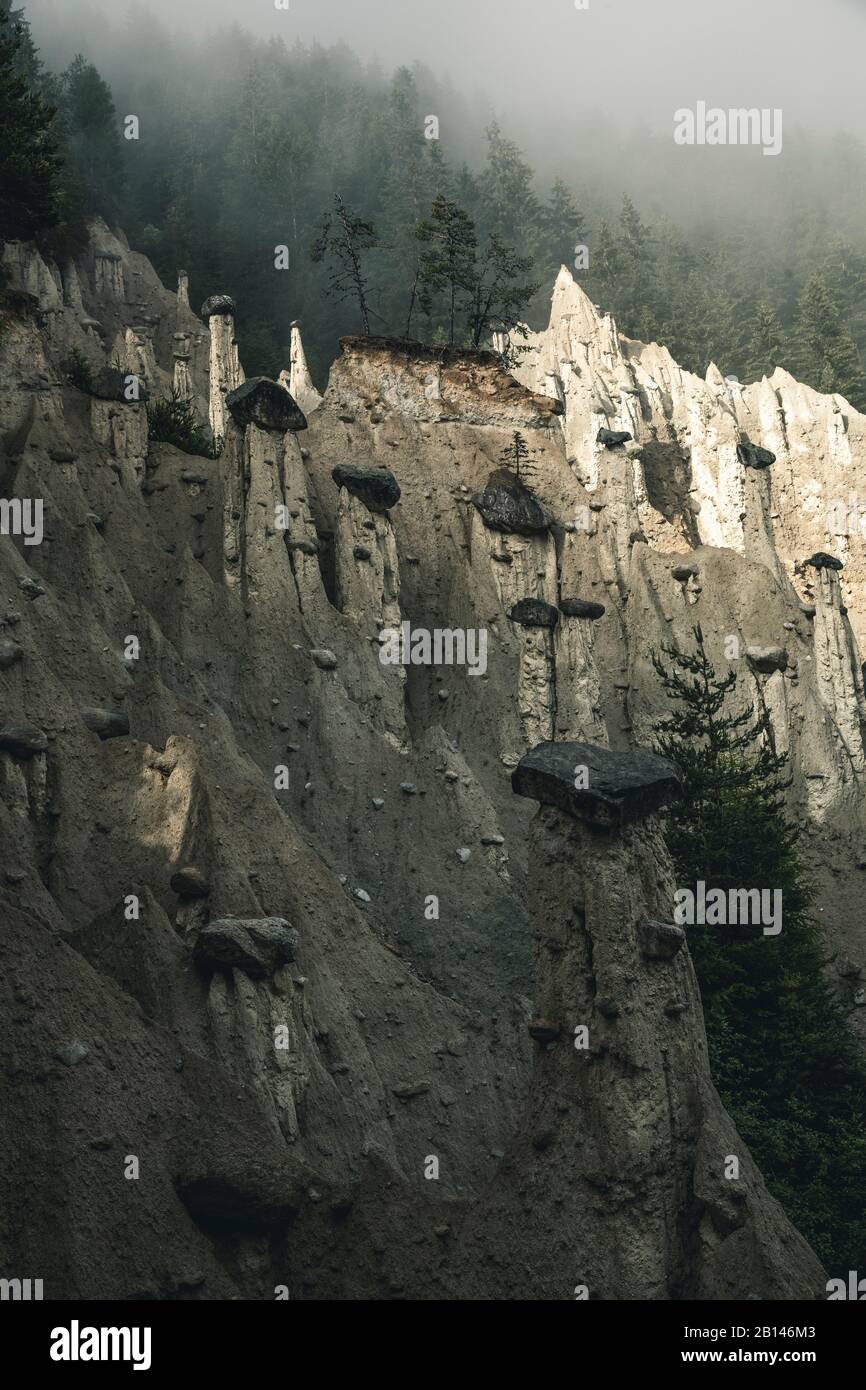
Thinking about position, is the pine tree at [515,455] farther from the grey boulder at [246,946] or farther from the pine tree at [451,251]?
the grey boulder at [246,946]

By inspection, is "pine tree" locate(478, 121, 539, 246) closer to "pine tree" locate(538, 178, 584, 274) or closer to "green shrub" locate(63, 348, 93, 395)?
"pine tree" locate(538, 178, 584, 274)

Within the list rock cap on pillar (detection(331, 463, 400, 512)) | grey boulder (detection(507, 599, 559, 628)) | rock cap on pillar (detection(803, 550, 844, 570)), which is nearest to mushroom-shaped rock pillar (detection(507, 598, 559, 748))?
grey boulder (detection(507, 599, 559, 628))

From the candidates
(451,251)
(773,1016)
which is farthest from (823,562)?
(773,1016)

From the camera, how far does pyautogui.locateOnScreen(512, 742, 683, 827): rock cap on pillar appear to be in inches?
665

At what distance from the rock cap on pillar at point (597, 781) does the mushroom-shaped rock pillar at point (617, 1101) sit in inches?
0.9

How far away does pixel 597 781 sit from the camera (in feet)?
55.7

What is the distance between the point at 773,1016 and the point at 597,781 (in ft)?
37.7

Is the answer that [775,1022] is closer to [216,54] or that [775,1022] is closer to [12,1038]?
[12,1038]

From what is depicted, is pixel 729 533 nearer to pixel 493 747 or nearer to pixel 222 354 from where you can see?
pixel 222 354

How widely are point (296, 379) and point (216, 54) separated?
3158 inches

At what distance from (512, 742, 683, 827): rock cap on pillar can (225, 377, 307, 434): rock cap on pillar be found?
16.4m

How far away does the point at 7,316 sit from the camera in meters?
31.1

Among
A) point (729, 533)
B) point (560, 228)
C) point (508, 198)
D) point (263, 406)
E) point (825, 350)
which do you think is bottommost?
point (263, 406)

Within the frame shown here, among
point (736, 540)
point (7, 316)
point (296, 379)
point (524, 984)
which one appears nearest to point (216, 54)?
point (296, 379)
